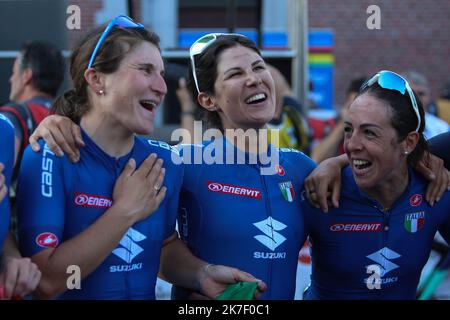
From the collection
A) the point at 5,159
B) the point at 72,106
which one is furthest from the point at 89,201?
the point at 72,106

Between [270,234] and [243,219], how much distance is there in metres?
0.11

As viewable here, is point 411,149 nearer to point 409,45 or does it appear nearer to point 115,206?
point 115,206

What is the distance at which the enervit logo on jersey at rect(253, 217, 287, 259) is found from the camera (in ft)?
8.70

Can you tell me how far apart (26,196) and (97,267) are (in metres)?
0.32

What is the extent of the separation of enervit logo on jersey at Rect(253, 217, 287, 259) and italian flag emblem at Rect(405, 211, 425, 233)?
1.76 ft

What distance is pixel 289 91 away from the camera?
16.3 ft

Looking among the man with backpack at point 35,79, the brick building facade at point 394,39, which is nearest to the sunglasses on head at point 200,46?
the man with backpack at point 35,79

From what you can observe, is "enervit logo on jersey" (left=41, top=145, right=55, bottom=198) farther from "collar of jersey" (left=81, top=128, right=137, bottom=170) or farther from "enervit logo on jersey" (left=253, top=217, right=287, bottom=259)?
"enervit logo on jersey" (left=253, top=217, right=287, bottom=259)

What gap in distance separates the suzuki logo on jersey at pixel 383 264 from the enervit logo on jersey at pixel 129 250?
925 millimetres

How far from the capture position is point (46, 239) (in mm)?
2283

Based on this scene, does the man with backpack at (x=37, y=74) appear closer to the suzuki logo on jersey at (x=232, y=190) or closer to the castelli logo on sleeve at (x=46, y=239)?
the suzuki logo on jersey at (x=232, y=190)

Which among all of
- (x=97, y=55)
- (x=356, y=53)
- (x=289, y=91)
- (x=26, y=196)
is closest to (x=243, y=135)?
(x=97, y=55)

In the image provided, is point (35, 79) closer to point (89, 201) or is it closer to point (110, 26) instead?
point (110, 26)

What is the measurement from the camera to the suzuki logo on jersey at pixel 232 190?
106 inches
